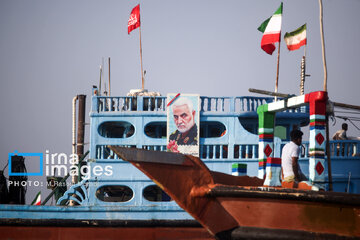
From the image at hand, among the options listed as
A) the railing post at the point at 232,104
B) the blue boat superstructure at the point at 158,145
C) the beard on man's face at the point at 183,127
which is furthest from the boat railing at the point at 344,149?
the beard on man's face at the point at 183,127

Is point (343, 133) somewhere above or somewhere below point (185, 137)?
above

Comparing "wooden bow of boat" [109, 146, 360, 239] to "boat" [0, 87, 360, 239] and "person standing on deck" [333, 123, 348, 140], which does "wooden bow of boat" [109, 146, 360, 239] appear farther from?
"person standing on deck" [333, 123, 348, 140]

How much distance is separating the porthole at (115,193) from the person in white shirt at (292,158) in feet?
24.1

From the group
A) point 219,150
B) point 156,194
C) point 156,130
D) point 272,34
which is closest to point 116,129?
point 156,130

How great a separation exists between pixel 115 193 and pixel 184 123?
19.6 feet

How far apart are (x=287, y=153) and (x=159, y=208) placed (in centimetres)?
533

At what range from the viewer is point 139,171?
1319cm

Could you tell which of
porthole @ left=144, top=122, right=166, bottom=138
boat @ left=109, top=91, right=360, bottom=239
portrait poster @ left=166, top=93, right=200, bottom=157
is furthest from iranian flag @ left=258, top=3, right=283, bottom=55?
boat @ left=109, top=91, right=360, bottom=239

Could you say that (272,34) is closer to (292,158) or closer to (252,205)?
(292,158)

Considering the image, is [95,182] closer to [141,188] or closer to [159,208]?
[141,188]

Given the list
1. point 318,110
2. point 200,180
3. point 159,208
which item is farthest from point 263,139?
point 159,208

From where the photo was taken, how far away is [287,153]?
292 inches

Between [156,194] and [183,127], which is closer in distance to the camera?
[183,127]

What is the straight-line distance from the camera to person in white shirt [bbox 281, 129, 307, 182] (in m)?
7.35
